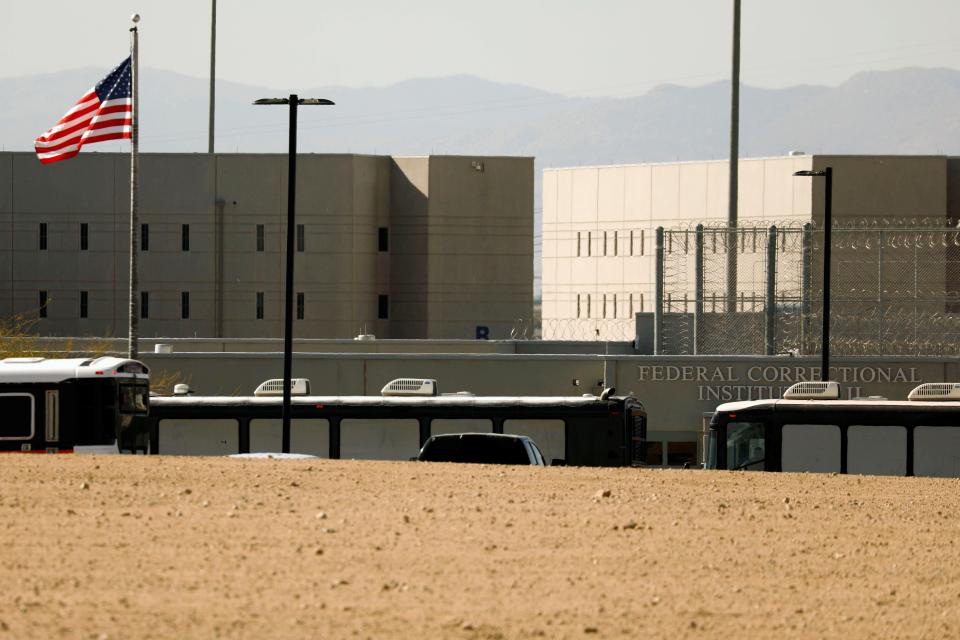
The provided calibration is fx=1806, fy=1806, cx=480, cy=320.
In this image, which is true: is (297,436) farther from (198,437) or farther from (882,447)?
(882,447)

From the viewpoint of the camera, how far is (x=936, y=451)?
29656mm

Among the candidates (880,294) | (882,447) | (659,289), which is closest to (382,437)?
(882,447)

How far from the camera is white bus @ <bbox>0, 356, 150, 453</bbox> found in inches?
1185

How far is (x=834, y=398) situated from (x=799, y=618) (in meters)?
17.0

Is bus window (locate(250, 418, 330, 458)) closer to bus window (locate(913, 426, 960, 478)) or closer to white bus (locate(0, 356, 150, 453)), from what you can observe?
white bus (locate(0, 356, 150, 453))

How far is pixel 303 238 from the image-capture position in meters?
69.8

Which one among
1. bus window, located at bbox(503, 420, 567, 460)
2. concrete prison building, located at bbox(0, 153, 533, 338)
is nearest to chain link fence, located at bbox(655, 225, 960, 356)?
bus window, located at bbox(503, 420, 567, 460)

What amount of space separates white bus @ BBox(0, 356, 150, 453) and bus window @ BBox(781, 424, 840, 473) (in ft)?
36.7

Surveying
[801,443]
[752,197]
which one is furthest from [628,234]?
[801,443]

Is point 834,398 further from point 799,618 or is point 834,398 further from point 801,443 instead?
point 799,618

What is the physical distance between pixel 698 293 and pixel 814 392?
12.2 metres

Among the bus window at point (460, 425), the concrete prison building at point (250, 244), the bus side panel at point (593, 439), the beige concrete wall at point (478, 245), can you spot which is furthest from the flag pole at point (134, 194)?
the beige concrete wall at point (478, 245)

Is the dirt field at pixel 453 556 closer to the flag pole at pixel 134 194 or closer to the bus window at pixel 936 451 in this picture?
the bus window at pixel 936 451

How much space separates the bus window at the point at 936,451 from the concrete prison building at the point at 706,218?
1193 inches
